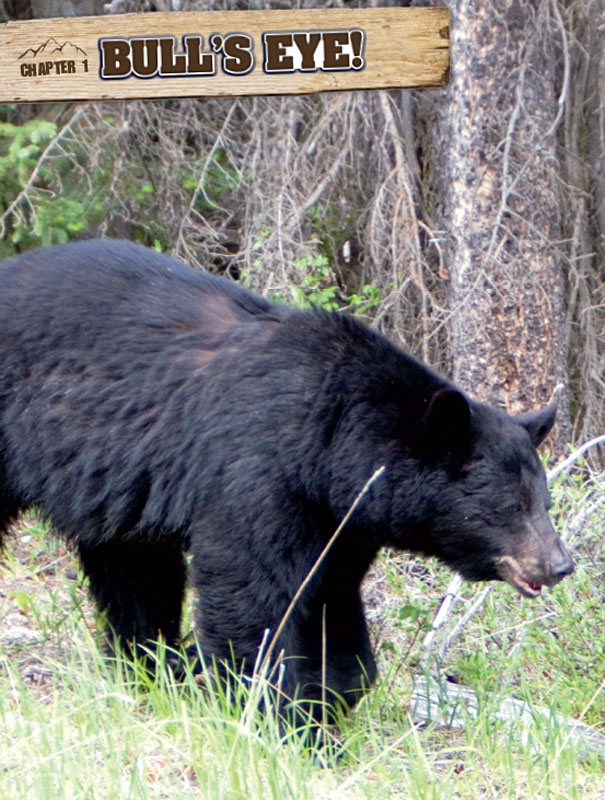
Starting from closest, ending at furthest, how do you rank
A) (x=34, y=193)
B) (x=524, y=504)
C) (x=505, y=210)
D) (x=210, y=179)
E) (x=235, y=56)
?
(x=524, y=504), (x=235, y=56), (x=505, y=210), (x=34, y=193), (x=210, y=179)

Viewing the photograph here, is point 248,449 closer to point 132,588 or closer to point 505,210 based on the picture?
point 132,588

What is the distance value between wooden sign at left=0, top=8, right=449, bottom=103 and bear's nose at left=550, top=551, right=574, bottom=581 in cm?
236

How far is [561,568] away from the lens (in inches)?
152

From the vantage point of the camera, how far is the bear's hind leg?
4.81 metres

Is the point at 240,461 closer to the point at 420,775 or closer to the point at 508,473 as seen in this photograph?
the point at 508,473

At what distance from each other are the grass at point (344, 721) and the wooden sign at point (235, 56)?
2297mm

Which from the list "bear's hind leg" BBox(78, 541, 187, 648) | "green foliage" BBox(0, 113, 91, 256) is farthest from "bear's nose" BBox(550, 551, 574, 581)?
"green foliage" BBox(0, 113, 91, 256)

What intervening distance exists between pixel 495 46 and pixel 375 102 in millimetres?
1078

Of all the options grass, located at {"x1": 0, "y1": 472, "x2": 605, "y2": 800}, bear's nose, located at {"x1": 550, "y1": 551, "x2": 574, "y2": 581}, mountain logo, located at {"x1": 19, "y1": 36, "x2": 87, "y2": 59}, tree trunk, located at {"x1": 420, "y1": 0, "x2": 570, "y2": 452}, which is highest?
mountain logo, located at {"x1": 19, "y1": 36, "x2": 87, "y2": 59}

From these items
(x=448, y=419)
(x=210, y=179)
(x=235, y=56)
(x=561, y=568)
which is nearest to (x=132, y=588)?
(x=448, y=419)

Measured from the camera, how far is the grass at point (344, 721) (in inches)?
122

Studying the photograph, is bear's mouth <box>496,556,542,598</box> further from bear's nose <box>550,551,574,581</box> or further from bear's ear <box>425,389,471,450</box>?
bear's ear <box>425,389,471,450</box>

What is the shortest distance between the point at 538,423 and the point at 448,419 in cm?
49

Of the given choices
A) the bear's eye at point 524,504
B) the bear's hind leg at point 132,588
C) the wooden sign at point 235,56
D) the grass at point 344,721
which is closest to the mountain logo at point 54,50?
the wooden sign at point 235,56
